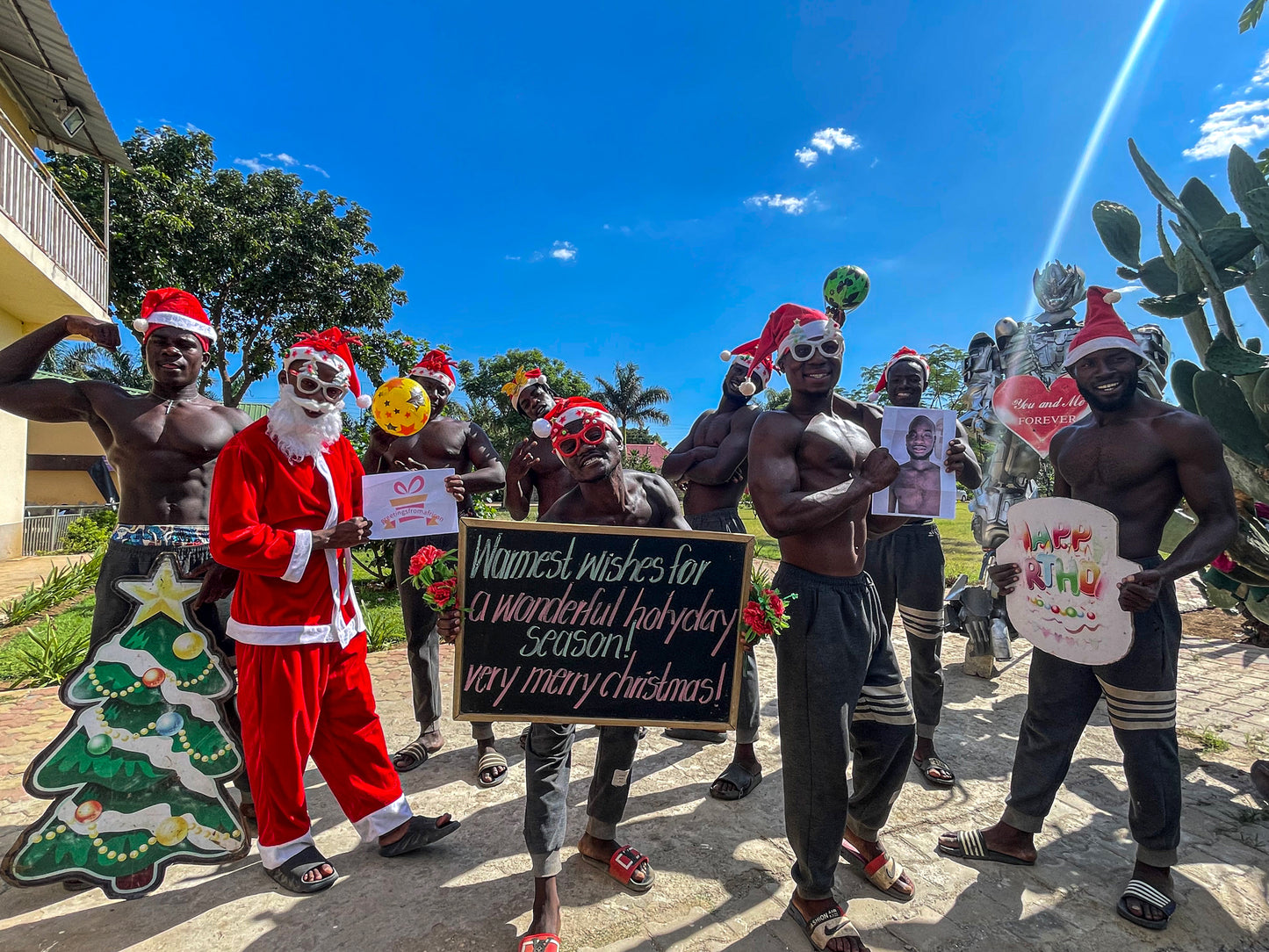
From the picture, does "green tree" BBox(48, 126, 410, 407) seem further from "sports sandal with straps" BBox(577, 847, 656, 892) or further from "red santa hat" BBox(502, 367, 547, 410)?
"sports sandal with straps" BBox(577, 847, 656, 892)

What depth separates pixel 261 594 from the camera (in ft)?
8.38

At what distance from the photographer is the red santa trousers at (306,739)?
8.28ft

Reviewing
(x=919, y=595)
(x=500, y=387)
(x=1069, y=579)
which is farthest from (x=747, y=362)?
(x=500, y=387)

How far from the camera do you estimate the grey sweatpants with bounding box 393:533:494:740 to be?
379cm

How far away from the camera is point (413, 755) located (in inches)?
149

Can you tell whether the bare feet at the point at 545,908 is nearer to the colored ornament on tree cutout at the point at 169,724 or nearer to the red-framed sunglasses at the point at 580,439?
the red-framed sunglasses at the point at 580,439

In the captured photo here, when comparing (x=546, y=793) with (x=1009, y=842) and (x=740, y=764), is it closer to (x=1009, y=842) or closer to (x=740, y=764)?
(x=740, y=764)

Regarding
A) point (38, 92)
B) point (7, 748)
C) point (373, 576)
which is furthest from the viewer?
point (38, 92)

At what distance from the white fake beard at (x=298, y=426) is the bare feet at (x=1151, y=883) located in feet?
13.2

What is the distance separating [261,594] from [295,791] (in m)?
0.88

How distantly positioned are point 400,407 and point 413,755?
2221 mm

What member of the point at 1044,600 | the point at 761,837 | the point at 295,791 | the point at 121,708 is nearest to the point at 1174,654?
the point at 1044,600

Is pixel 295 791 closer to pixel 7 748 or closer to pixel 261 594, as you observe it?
pixel 261 594

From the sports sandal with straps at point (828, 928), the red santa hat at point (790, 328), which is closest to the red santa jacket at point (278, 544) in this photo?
the red santa hat at point (790, 328)
